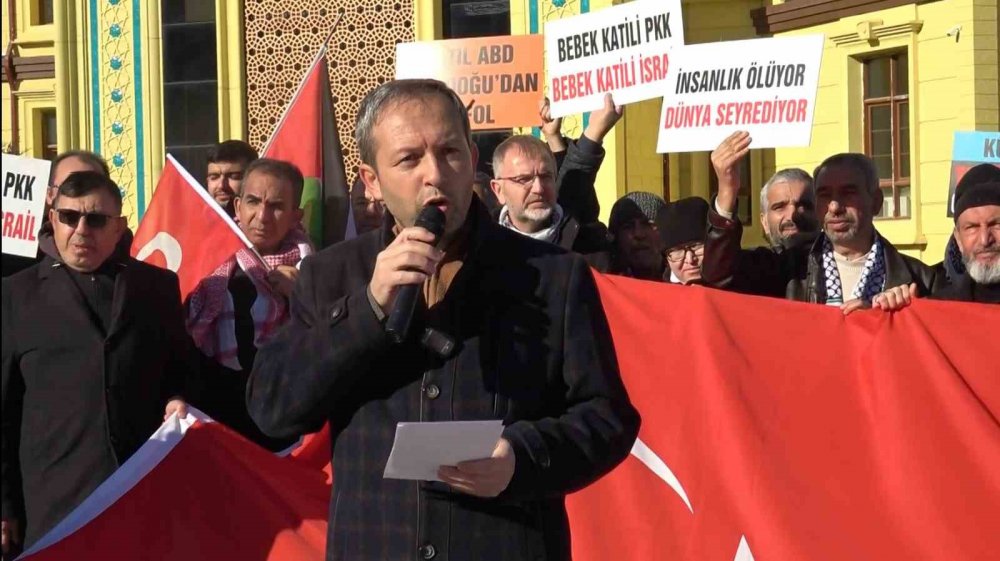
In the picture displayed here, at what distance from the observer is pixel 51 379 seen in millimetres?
5402

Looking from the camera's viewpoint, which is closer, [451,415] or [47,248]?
[451,415]

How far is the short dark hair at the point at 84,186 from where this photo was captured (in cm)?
548

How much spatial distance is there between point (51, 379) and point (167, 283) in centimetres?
49

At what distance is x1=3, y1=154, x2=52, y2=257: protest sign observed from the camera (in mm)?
7504

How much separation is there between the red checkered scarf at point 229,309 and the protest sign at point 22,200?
1.64 m

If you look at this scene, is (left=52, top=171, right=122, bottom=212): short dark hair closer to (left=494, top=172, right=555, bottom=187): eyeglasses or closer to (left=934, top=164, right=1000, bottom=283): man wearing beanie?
(left=494, top=172, right=555, bottom=187): eyeglasses

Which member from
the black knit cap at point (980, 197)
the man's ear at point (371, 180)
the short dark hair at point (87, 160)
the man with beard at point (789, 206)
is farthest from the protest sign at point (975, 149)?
the man's ear at point (371, 180)

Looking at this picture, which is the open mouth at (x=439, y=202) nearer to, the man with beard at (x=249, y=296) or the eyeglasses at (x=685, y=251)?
the man with beard at (x=249, y=296)

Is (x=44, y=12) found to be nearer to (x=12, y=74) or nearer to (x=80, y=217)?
(x=12, y=74)

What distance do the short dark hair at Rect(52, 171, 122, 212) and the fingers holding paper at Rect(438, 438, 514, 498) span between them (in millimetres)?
2937

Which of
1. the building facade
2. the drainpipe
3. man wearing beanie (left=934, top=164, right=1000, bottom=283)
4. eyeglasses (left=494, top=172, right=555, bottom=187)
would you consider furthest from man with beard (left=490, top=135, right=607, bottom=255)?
the drainpipe

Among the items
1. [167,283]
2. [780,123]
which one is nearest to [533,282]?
[167,283]

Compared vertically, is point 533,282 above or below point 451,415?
above

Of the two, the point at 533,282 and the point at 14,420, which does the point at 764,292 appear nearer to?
the point at 14,420
